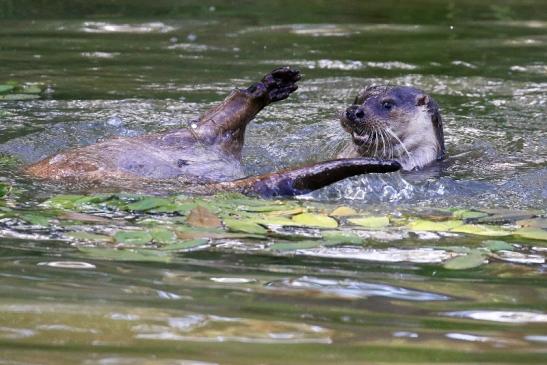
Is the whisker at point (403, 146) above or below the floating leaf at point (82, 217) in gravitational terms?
below

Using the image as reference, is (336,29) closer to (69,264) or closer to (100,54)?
(100,54)

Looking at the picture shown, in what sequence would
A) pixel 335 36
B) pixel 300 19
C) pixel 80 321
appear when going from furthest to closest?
pixel 300 19
pixel 335 36
pixel 80 321

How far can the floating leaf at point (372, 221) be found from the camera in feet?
13.8

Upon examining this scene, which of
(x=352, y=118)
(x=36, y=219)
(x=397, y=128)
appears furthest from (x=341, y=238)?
(x=397, y=128)

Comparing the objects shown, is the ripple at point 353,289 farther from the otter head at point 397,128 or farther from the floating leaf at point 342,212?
the otter head at point 397,128

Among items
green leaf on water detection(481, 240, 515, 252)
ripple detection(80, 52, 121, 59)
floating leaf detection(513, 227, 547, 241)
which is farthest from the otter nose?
ripple detection(80, 52, 121, 59)

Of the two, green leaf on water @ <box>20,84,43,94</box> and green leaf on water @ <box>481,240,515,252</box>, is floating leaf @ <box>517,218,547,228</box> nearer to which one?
green leaf on water @ <box>481,240,515,252</box>

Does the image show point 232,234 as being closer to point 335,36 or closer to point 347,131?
point 347,131

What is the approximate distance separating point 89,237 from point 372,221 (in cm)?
104

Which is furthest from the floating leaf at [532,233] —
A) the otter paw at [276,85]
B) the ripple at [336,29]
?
the ripple at [336,29]

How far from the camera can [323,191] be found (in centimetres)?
487

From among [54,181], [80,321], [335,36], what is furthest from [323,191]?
[335,36]

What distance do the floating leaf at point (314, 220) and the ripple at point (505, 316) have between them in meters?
1.16

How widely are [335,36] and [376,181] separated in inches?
Answer: 183
